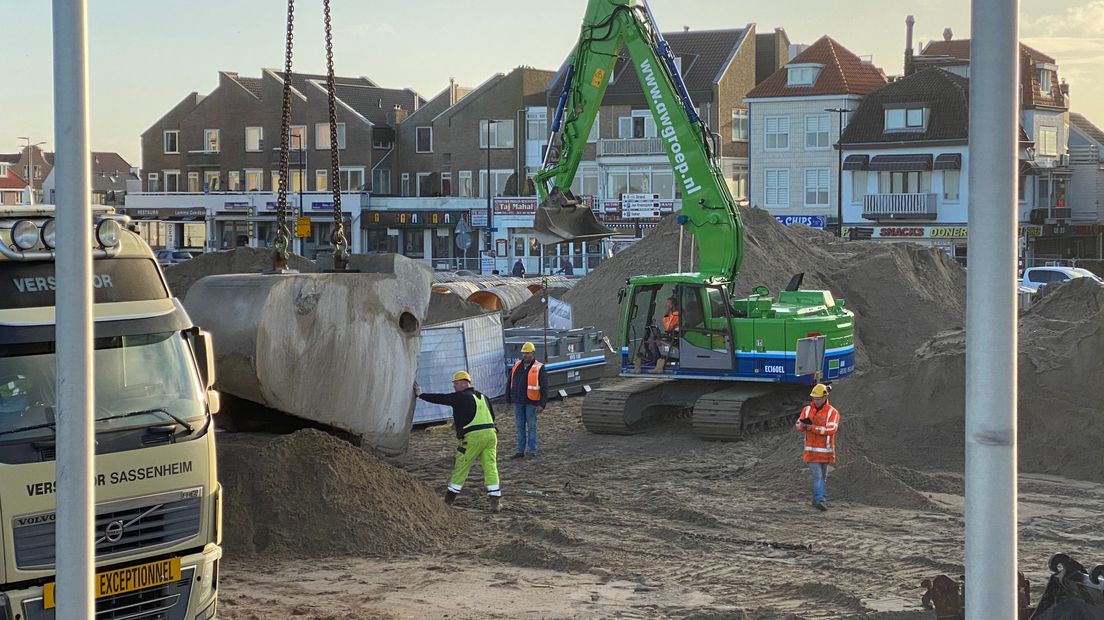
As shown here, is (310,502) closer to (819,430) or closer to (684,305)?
(819,430)

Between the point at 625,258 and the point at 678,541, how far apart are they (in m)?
19.8

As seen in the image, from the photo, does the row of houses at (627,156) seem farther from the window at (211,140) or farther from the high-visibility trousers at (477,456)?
the high-visibility trousers at (477,456)

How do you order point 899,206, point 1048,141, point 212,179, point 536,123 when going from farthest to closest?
point 212,179 → point 536,123 → point 1048,141 → point 899,206

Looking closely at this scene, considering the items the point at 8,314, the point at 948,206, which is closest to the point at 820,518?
the point at 8,314

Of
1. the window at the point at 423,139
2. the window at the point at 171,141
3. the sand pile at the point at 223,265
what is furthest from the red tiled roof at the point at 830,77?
the sand pile at the point at 223,265

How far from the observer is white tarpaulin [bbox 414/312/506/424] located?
22.6m

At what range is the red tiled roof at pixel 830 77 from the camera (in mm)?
64125

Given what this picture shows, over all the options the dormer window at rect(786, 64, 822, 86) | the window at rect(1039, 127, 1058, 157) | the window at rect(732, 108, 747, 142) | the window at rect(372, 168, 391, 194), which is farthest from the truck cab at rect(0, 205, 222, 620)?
the window at rect(372, 168, 391, 194)

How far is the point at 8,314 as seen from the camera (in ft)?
28.5

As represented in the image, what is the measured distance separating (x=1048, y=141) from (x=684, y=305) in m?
49.9

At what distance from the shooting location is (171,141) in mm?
80812

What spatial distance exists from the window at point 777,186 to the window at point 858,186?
3.55m

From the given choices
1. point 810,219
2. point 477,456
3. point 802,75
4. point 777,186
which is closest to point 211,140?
point 777,186

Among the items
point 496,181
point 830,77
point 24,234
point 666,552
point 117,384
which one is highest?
point 830,77
